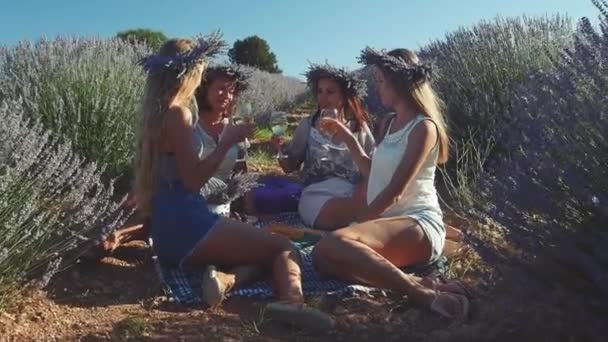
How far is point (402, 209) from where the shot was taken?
12.6 feet

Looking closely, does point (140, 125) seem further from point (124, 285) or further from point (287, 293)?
point (287, 293)

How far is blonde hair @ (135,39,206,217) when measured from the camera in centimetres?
388

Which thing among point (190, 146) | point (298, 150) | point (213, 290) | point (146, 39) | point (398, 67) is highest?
point (146, 39)

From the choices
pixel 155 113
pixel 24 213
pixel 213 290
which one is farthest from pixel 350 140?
pixel 24 213

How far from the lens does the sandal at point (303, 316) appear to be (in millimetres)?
3287

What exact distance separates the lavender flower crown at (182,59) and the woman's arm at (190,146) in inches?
8.3

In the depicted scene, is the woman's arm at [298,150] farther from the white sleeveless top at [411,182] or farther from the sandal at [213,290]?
the sandal at [213,290]

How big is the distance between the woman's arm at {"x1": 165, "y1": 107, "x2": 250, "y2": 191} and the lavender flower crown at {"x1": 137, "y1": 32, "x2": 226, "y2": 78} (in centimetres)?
21

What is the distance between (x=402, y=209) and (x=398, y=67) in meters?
0.66

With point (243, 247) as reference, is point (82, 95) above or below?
above

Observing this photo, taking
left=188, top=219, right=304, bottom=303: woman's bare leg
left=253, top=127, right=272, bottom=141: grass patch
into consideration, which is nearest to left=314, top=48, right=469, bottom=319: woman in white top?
left=188, top=219, right=304, bottom=303: woman's bare leg

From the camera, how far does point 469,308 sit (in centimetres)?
338

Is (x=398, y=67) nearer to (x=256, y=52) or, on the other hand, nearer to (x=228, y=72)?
(x=228, y=72)

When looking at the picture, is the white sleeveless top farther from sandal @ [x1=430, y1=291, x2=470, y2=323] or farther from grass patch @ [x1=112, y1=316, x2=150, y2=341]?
grass patch @ [x1=112, y1=316, x2=150, y2=341]
